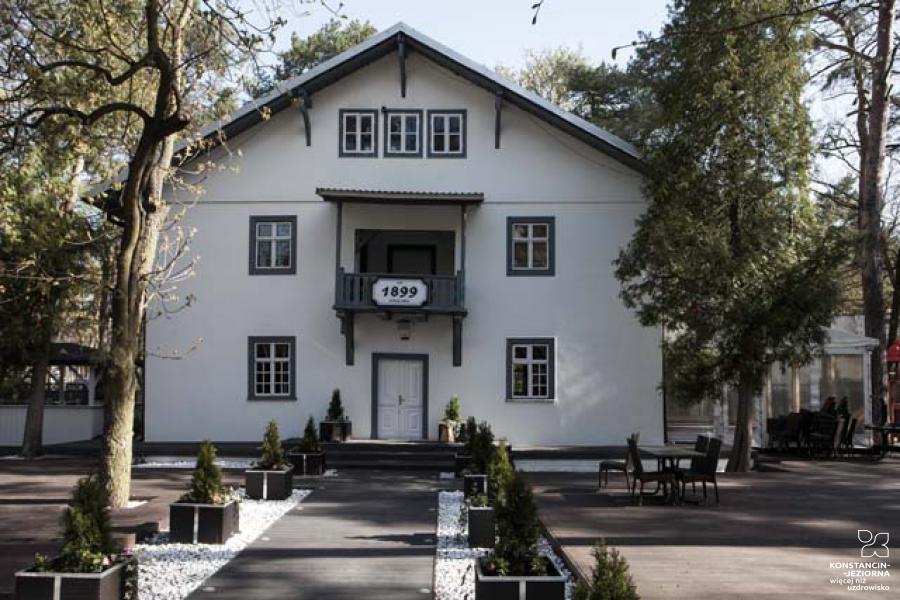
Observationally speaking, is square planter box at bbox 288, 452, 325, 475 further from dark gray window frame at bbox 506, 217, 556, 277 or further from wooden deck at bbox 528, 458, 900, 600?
dark gray window frame at bbox 506, 217, 556, 277

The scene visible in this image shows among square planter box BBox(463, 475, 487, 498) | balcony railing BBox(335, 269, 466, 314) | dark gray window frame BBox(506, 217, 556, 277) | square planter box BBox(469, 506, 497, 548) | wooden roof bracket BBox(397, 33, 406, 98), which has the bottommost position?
square planter box BBox(469, 506, 497, 548)

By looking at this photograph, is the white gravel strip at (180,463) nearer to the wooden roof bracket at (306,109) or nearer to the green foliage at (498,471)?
the wooden roof bracket at (306,109)

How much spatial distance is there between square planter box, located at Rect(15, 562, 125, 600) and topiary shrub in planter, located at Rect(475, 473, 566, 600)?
2829 mm

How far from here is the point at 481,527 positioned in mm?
10406

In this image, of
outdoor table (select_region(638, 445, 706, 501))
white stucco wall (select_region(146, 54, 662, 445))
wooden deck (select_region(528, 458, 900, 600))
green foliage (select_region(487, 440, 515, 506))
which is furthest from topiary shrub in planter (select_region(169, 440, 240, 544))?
white stucco wall (select_region(146, 54, 662, 445))

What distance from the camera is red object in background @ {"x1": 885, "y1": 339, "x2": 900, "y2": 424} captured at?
24.7 meters

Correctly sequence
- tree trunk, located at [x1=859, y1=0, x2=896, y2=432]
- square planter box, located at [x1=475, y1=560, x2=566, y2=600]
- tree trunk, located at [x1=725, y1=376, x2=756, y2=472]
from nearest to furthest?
square planter box, located at [x1=475, y1=560, x2=566, y2=600], tree trunk, located at [x1=725, y1=376, x2=756, y2=472], tree trunk, located at [x1=859, y1=0, x2=896, y2=432]

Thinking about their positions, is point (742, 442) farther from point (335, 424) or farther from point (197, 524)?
point (197, 524)

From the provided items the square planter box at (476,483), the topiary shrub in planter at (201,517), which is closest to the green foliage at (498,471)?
the square planter box at (476,483)

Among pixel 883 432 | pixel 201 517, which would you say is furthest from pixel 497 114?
pixel 201 517

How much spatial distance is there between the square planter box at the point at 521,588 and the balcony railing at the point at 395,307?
13.2 metres

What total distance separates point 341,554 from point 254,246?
41.1 feet

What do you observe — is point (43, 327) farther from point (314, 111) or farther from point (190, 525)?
point (190, 525)

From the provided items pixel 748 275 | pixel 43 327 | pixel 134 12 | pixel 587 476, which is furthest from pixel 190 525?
pixel 43 327
